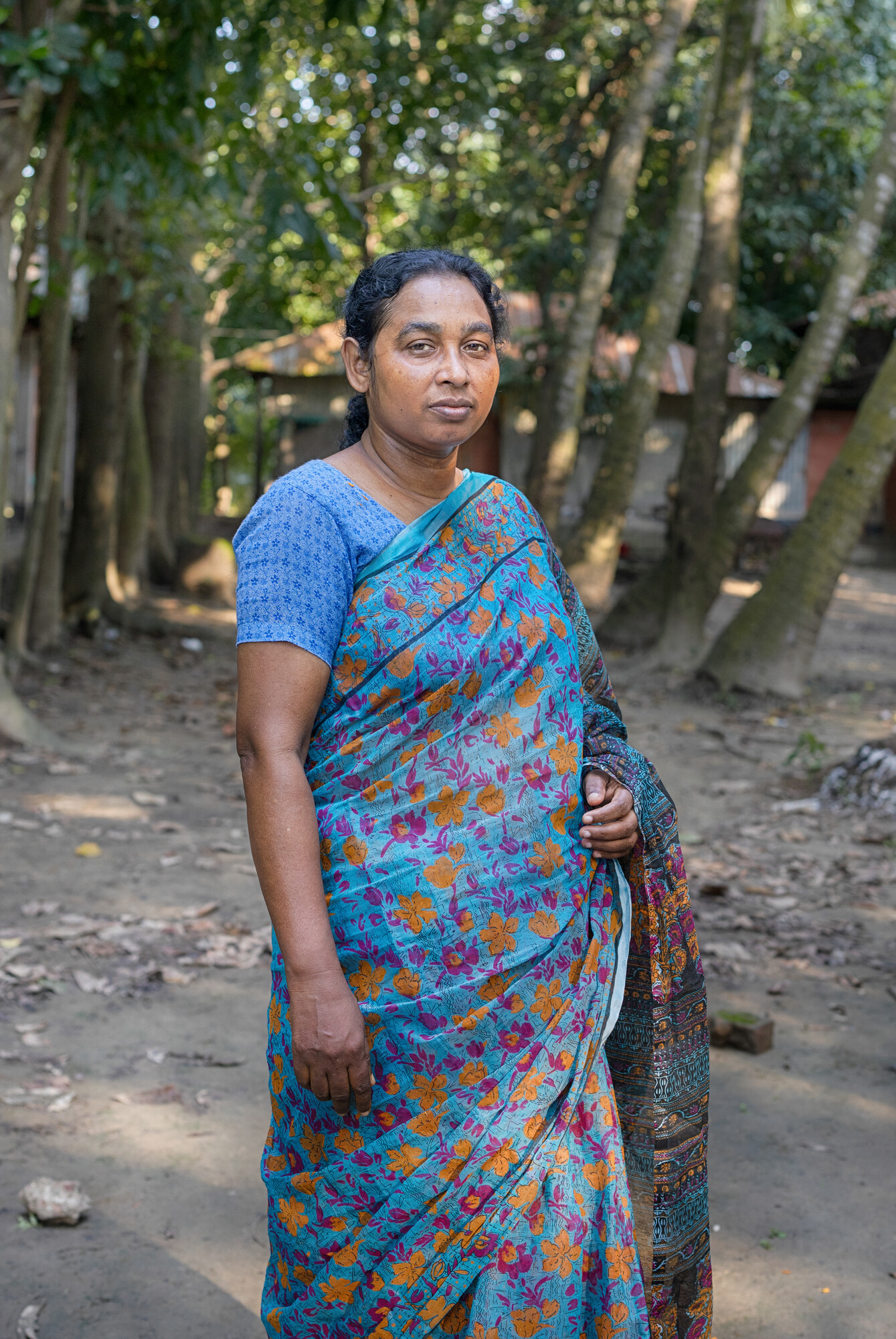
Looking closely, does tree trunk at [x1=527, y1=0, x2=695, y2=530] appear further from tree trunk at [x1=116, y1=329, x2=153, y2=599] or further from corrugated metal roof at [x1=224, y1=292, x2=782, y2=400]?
corrugated metal roof at [x1=224, y1=292, x2=782, y2=400]

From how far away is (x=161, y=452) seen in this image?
48.2ft

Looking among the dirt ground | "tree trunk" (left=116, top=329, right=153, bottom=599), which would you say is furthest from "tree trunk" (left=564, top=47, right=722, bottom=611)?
"tree trunk" (left=116, top=329, right=153, bottom=599)

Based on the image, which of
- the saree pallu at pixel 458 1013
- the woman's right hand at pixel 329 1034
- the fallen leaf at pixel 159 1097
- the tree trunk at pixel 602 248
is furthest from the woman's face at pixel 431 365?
the tree trunk at pixel 602 248

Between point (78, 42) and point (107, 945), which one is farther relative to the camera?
point (78, 42)

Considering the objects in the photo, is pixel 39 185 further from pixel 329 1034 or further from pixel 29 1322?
pixel 329 1034

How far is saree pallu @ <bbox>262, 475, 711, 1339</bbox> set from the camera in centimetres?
173

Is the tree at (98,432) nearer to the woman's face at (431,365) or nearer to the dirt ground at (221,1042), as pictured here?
the dirt ground at (221,1042)

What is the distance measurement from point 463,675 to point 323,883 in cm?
37

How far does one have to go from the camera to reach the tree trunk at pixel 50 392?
8.80m

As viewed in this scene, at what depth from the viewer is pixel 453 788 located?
1.78m

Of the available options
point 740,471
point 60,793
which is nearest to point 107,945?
point 60,793

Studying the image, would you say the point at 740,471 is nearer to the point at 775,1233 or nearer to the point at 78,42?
the point at 78,42

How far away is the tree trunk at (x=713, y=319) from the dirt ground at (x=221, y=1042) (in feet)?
10.3

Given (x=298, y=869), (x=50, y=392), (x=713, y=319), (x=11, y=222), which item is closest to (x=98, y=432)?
(x=50, y=392)
